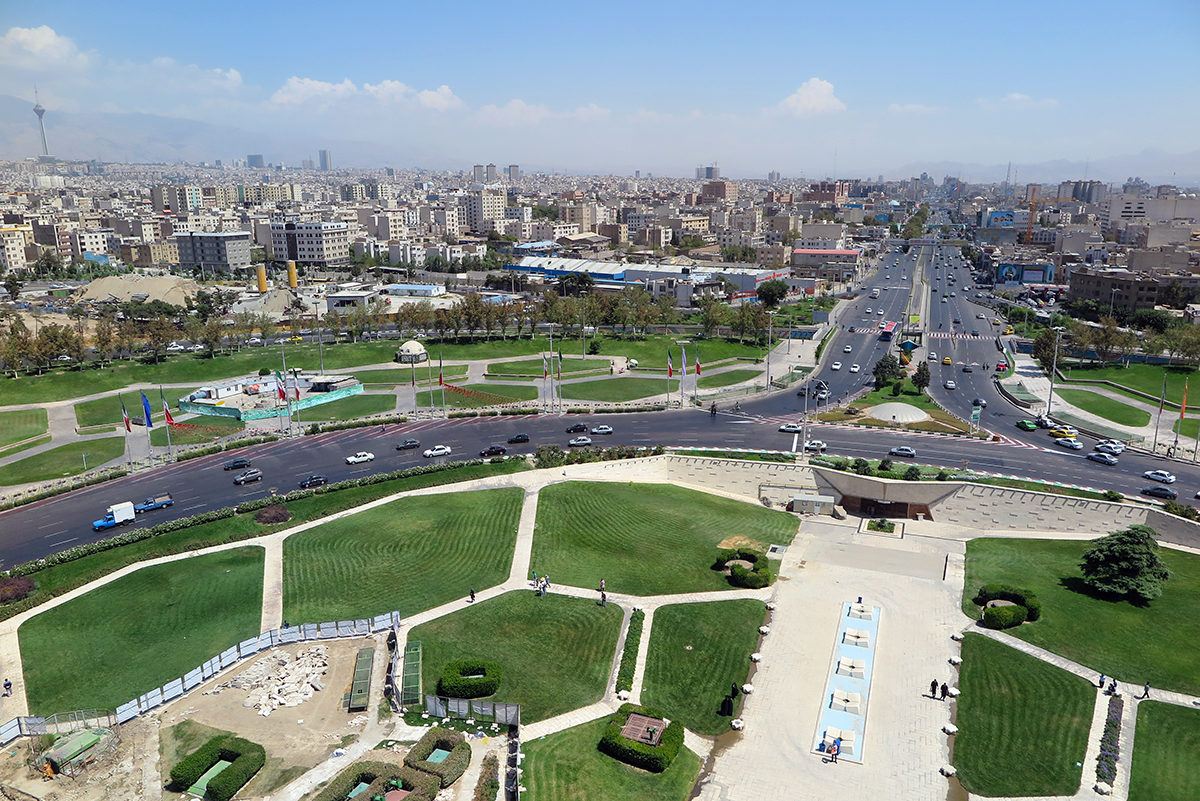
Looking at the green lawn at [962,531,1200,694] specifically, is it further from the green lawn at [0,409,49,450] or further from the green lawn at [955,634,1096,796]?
the green lawn at [0,409,49,450]

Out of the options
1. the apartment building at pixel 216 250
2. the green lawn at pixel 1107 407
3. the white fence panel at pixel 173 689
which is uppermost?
the apartment building at pixel 216 250

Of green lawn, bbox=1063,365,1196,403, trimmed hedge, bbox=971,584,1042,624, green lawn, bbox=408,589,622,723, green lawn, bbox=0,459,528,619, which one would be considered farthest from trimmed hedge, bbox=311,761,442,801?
green lawn, bbox=1063,365,1196,403

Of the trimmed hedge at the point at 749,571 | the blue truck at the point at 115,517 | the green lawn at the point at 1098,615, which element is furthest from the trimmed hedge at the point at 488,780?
the blue truck at the point at 115,517

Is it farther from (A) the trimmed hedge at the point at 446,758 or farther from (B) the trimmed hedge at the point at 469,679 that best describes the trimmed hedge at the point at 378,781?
(B) the trimmed hedge at the point at 469,679

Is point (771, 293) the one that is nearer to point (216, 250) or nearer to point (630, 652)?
point (630, 652)

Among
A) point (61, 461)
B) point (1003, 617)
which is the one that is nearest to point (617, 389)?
A: point (1003, 617)
